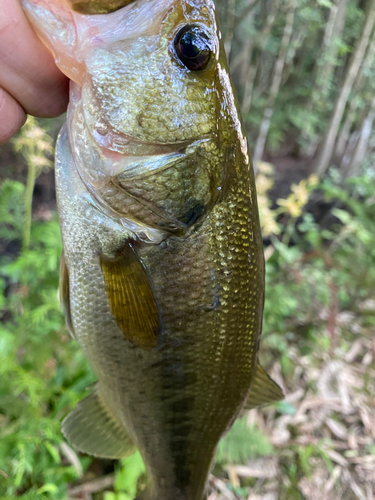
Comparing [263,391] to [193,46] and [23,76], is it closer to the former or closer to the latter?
[193,46]

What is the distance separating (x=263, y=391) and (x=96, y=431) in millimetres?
617

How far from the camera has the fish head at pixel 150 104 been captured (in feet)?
2.36

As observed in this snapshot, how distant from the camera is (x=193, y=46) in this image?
2.45ft

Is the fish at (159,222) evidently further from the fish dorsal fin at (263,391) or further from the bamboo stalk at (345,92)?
the bamboo stalk at (345,92)

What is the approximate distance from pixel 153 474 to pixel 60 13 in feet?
4.58

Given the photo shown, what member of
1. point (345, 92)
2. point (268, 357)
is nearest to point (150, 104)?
point (268, 357)

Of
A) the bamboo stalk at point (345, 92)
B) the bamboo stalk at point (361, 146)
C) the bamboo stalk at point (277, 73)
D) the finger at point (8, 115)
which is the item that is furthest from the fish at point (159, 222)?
the bamboo stalk at point (361, 146)

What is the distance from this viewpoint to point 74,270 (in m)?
0.92

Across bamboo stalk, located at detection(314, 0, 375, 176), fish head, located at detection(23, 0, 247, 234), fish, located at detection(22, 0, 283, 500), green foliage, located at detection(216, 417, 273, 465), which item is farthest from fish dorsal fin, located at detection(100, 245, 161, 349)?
bamboo stalk, located at detection(314, 0, 375, 176)

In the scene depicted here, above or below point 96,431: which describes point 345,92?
below

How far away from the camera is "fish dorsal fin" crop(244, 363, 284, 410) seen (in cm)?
111

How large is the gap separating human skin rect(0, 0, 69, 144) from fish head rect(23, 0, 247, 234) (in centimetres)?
6

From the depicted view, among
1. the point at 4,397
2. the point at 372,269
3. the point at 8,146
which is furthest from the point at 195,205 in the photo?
the point at 8,146

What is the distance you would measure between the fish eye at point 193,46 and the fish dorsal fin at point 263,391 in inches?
38.3
